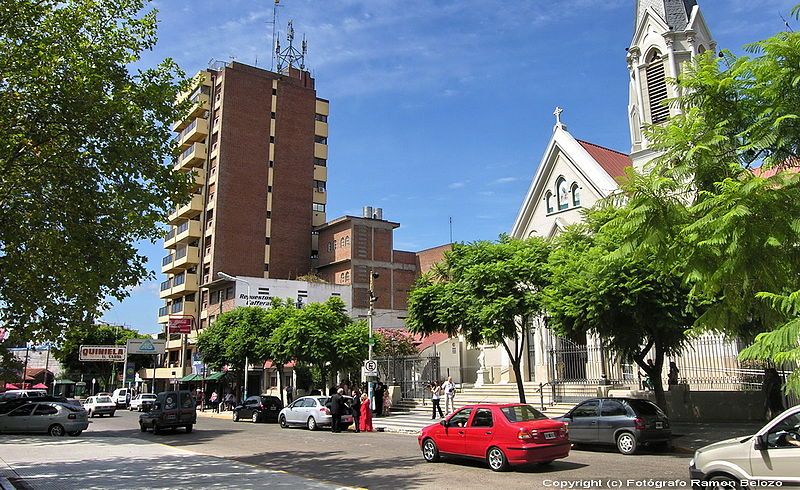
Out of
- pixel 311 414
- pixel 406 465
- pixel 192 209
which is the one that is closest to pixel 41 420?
pixel 311 414

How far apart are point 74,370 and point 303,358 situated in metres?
59.1

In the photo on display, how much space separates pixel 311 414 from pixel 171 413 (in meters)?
5.86

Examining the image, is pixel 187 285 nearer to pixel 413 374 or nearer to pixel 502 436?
pixel 413 374

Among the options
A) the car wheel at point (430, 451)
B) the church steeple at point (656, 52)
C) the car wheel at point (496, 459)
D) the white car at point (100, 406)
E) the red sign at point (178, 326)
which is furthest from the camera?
the red sign at point (178, 326)

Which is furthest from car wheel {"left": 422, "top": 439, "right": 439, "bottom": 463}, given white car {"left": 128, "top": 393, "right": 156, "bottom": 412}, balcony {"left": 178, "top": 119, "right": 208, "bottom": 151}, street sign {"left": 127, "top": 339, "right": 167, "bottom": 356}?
balcony {"left": 178, "top": 119, "right": 208, "bottom": 151}

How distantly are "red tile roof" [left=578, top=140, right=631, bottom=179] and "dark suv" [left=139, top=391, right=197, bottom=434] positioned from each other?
26.4m

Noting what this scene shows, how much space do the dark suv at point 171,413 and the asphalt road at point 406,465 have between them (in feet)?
11.9

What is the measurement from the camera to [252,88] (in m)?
65.1

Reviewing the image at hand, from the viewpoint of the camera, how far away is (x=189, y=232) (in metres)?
62.8

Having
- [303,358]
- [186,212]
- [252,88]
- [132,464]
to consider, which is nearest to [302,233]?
[186,212]

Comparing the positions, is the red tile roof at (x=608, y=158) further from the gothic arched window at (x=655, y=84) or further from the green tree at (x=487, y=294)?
the green tree at (x=487, y=294)

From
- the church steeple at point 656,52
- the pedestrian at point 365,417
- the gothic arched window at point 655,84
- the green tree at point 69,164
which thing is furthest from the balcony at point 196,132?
the green tree at point 69,164

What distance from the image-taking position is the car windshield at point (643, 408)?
16109 millimetres

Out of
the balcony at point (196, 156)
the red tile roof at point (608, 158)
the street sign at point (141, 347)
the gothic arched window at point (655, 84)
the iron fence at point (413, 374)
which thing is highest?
the balcony at point (196, 156)
